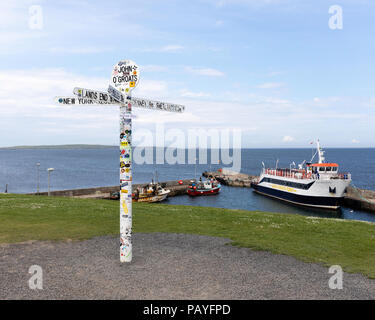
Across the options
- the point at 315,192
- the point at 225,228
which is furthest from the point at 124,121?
the point at 315,192

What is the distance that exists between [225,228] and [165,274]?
6.55 meters

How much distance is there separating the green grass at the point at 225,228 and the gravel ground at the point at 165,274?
110 cm

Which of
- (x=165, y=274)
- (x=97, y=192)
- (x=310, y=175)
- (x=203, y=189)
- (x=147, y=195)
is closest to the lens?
(x=165, y=274)

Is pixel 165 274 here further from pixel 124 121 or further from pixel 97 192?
pixel 97 192

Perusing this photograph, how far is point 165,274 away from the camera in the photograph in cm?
870

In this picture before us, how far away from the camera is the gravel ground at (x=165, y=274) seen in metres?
7.55

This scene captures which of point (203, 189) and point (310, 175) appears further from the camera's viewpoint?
point (203, 189)

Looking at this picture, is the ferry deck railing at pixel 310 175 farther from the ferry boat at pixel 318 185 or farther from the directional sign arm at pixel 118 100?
the directional sign arm at pixel 118 100

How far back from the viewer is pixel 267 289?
7793 mm

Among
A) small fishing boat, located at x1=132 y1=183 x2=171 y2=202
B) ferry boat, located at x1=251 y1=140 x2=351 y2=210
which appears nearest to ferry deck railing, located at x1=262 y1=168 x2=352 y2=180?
ferry boat, located at x1=251 y1=140 x2=351 y2=210

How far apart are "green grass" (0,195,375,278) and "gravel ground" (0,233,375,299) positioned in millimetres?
1103

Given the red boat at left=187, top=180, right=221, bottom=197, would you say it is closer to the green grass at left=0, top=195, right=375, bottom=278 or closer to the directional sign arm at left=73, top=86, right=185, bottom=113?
the green grass at left=0, top=195, right=375, bottom=278

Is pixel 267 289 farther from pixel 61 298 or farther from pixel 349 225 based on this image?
pixel 349 225
